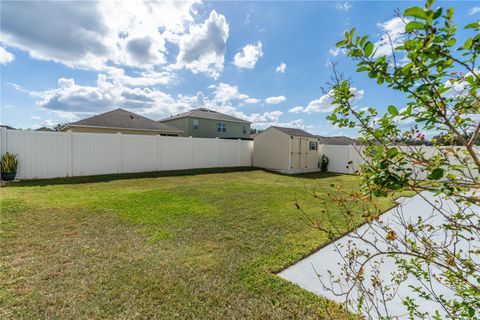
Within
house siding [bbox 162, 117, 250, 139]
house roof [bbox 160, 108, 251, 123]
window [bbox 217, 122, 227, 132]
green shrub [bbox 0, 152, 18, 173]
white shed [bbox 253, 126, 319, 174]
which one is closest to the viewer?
green shrub [bbox 0, 152, 18, 173]

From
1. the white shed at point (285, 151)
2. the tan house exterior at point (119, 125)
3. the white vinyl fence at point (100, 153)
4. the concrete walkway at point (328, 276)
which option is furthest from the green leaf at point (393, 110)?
the tan house exterior at point (119, 125)

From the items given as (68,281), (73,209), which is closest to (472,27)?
(68,281)

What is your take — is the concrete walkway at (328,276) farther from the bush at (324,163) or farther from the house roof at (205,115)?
the house roof at (205,115)

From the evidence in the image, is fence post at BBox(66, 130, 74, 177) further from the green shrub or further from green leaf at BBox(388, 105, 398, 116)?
green leaf at BBox(388, 105, 398, 116)

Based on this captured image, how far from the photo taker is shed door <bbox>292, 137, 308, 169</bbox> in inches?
618

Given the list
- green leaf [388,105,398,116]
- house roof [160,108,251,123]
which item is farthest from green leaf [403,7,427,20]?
house roof [160,108,251,123]

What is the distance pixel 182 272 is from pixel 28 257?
2.23 m

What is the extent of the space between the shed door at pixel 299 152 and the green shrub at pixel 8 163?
45.4 feet

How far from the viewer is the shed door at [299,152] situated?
15.7 meters

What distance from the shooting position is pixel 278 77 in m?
13.3

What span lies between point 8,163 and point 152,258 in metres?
8.76

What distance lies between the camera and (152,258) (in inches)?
131

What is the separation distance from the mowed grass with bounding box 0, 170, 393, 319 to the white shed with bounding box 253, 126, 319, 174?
919cm

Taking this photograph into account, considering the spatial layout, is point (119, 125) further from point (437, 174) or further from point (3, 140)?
point (437, 174)
